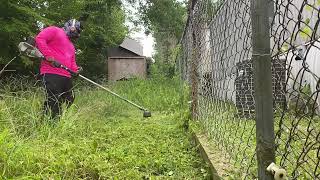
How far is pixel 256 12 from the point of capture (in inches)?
63.7

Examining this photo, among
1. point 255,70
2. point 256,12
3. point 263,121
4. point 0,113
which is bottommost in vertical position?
point 0,113

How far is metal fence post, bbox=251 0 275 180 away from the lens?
1.61 m

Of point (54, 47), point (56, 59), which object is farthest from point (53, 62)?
point (54, 47)

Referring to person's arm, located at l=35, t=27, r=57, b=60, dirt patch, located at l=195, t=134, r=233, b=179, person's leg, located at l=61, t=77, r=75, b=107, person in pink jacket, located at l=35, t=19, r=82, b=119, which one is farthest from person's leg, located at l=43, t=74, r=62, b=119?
dirt patch, located at l=195, t=134, r=233, b=179

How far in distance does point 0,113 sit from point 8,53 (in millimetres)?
6053

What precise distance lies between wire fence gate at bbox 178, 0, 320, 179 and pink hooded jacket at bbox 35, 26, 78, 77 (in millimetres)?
1939

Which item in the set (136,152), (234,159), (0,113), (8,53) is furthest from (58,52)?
(8,53)

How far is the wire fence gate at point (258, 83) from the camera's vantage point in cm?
156

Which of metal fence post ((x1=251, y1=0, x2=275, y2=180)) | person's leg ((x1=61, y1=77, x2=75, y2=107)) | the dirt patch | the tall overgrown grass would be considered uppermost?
metal fence post ((x1=251, y1=0, x2=275, y2=180))

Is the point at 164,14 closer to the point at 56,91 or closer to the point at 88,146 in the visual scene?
the point at 56,91

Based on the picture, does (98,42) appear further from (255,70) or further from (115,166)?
(255,70)

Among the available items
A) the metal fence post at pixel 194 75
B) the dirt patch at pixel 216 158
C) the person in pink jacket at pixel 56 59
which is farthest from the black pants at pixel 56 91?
the dirt patch at pixel 216 158

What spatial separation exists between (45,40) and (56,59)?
302 mm

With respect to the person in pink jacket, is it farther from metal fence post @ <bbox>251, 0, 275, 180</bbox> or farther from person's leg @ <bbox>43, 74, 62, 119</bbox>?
metal fence post @ <bbox>251, 0, 275, 180</bbox>
